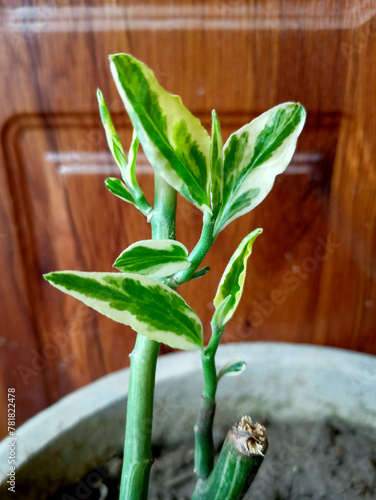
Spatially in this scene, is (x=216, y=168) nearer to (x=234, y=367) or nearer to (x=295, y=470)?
(x=234, y=367)

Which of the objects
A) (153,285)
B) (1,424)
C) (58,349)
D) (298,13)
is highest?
(298,13)

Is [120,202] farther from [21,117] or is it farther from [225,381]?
[225,381]

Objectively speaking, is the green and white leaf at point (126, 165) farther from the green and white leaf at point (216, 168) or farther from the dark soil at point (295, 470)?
the dark soil at point (295, 470)

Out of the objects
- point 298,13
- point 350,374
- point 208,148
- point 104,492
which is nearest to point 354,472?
point 350,374

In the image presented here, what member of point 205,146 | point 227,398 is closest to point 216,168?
point 205,146

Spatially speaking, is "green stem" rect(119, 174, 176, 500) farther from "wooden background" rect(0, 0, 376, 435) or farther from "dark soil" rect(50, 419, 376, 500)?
"wooden background" rect(0, 0, 376, 435)

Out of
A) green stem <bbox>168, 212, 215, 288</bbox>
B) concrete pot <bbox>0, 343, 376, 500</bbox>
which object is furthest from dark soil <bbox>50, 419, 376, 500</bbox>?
green stem <bbox>168, 212, 215, 288</bbox>
